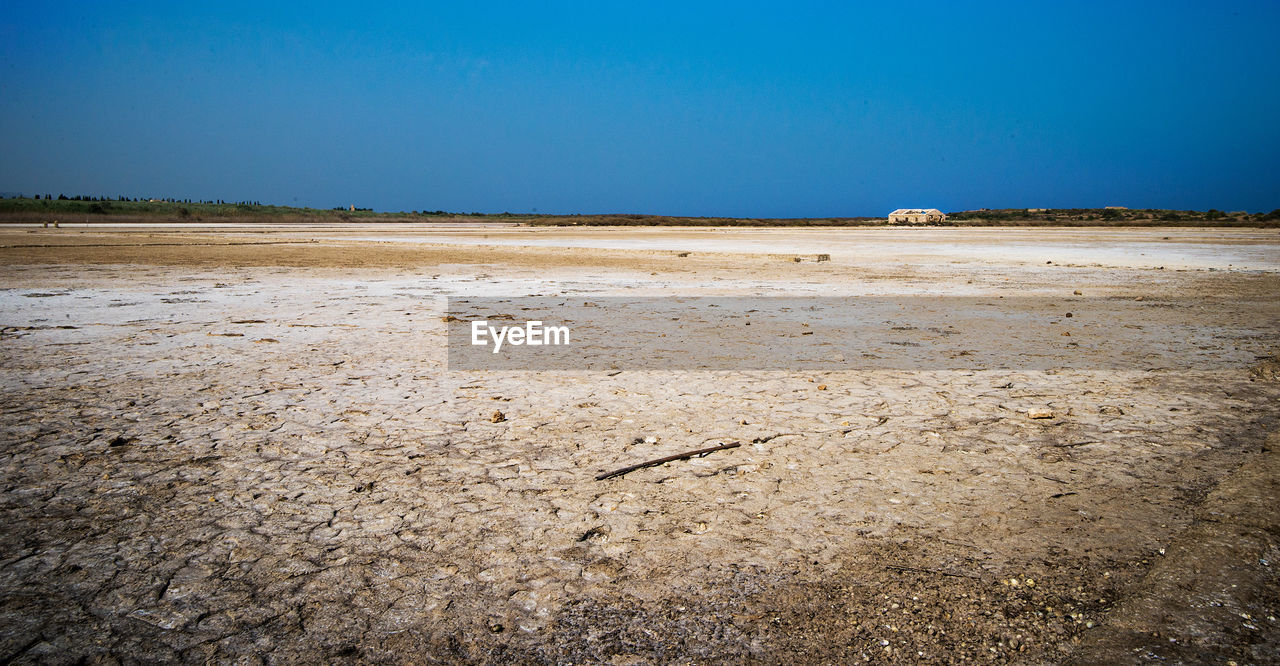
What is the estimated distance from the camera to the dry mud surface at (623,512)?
70.5 inches

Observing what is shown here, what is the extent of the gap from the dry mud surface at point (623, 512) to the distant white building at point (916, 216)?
62349 mm

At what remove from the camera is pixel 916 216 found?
64438 millimetres

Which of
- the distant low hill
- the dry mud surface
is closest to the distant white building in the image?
the distant low hill

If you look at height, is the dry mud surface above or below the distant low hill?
below

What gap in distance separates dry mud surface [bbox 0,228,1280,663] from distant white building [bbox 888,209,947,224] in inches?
2455

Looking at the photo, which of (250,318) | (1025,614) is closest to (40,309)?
(250,318)

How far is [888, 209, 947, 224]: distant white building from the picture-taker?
2489 inches

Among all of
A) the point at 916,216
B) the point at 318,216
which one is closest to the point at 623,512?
the point at 916,216

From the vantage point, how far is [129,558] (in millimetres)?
2113

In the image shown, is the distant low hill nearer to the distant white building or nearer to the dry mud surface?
the distant white building

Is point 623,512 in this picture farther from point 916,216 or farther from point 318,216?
point 318,216

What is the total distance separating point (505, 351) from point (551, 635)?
12.4ft

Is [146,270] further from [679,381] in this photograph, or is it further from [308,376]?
[679,381]

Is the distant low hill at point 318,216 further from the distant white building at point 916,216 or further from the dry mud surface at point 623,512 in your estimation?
the dry mud surface at point 623,512
